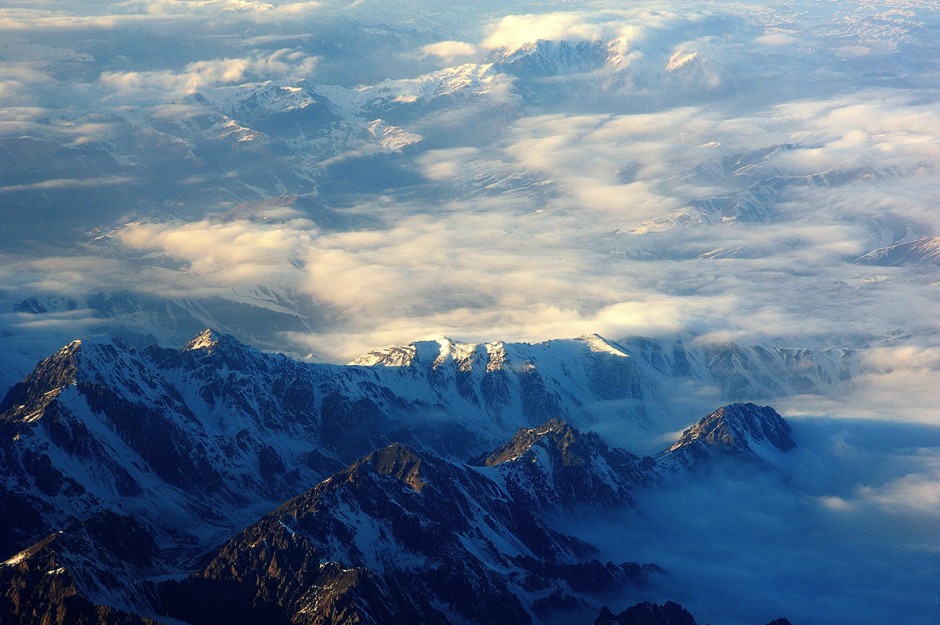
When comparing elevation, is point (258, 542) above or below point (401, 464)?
above

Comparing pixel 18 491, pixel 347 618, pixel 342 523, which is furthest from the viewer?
pixel 18 491

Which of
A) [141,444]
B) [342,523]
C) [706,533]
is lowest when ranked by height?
[706,533]

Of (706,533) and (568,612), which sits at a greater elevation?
(568,612)

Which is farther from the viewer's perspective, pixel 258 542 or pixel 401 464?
pixel 401 464

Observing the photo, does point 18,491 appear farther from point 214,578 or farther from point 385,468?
A: point 385,468

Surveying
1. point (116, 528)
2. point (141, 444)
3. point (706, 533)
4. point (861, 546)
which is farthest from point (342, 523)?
point (861, 546)

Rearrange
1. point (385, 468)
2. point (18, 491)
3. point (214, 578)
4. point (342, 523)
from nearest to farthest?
point (214, 578), point (342, 523), point (18, 491), point (385, 468)

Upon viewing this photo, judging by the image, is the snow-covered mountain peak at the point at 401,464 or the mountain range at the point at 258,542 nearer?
the mountain range at the point at 258,542

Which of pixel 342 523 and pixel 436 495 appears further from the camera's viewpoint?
pixel 436 495

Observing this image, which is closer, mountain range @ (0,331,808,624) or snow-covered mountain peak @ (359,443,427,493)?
mountain range @ (0,331,808,624)
